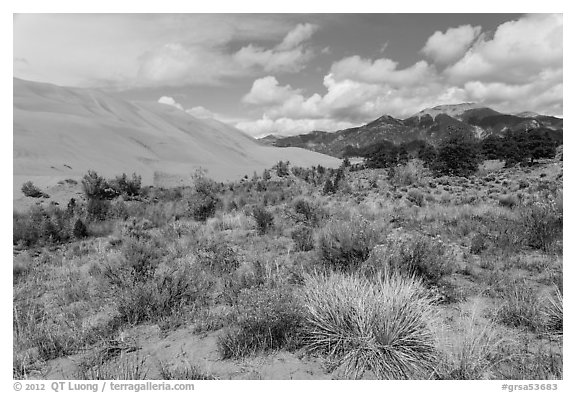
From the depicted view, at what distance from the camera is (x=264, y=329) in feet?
11.7

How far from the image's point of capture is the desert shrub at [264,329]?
349cm

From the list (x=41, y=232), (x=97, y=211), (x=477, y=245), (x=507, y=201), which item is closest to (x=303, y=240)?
(x=477, y=245)

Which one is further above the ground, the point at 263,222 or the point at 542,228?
the point at 542,228

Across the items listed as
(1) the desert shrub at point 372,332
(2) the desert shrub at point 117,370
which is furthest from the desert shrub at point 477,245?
(2) the desert shrub at point 117,370

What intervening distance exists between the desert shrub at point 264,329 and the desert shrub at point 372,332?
16 cm

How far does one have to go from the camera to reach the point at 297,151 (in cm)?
8988

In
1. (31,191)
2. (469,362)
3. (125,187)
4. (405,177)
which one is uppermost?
(405,177)

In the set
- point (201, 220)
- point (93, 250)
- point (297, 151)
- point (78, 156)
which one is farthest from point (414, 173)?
point (297, 151)

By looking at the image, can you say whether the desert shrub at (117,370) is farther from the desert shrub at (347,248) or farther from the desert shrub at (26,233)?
the desert shrub at (26,233)

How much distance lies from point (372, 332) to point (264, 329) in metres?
1.06

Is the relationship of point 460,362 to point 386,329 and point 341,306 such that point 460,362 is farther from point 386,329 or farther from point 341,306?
point 341,306

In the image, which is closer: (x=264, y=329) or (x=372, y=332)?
(x=372, y=332)

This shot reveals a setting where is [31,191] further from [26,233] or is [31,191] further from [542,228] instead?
[542,228]
